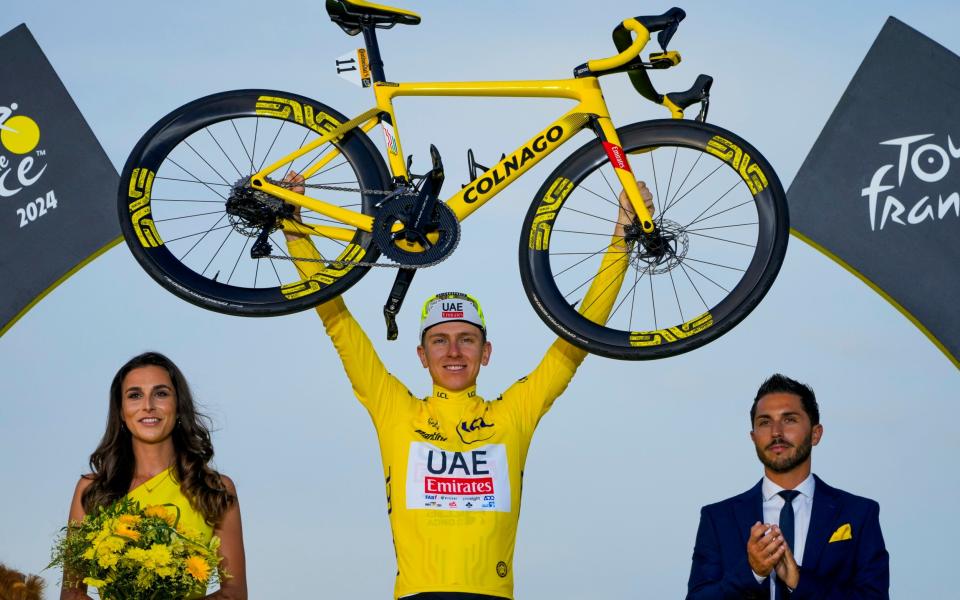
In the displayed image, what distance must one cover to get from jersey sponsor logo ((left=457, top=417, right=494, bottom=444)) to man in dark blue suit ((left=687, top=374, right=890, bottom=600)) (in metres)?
0.92

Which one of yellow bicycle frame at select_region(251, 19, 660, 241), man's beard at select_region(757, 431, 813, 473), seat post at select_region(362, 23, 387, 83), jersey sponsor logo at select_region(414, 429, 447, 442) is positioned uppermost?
seat post at select_region(362, 23, 387, 83)

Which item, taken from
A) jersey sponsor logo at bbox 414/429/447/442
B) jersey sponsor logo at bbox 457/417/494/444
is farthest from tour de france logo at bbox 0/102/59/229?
jersey sponsor logo at bbox 457/417/494/444

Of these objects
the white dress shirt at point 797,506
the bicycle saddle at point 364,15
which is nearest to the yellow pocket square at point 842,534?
the white dress shirt at point 797,506

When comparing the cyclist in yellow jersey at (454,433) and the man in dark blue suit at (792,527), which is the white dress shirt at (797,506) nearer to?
→ the man in dark blue suit at (792,527)

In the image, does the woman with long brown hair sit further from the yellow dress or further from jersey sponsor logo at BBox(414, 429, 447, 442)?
jersey sponsor logo at BBox(414, 429, 447, 442)

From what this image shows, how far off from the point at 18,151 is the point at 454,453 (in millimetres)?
3876

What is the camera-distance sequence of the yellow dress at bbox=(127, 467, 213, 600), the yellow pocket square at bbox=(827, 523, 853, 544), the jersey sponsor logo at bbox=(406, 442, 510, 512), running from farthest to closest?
1. the jersey sponsor logo at bbox=(406, 442, 510, 512)
2. the yellow pocket square at bbox=(827, 523, 853, 544)
3. the yellow dress at bbox=(127, 467, 213, 600)

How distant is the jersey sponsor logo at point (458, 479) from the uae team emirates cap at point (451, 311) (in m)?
0.53

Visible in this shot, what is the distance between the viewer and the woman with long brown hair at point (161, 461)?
511 centimetres

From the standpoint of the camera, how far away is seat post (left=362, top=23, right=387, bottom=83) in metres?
5.75

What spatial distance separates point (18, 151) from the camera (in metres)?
7.97

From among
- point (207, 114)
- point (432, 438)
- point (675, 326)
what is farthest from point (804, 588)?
point (207, 114)

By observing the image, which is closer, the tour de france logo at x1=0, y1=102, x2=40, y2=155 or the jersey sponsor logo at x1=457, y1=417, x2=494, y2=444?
the jersey sponsor logo at x1=457, y1=417, x2=494, y2=444

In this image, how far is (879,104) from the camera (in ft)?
24.6
